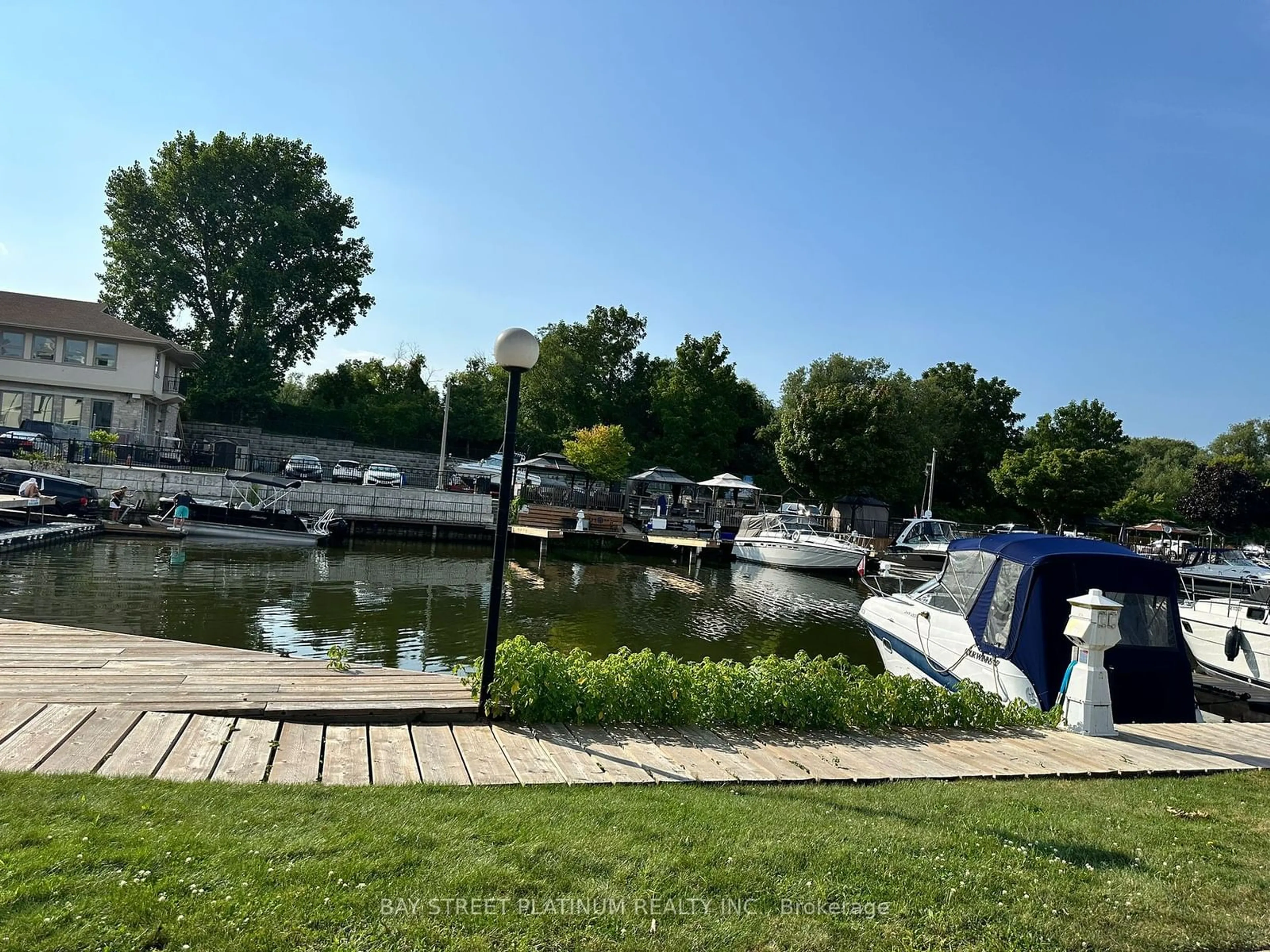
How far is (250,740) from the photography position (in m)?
5.42

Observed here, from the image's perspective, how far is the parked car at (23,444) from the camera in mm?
31859

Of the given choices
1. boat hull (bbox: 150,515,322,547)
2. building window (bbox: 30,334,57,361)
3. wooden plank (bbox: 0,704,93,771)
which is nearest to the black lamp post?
wooden plank (bbox: 0,704,93,771)

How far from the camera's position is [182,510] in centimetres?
2738

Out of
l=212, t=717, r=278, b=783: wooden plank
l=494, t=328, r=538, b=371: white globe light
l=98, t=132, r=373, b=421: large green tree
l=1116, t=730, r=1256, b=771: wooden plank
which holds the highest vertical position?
l=98, t=132, r=373, b=421: large green tree

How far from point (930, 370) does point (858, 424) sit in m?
25.0

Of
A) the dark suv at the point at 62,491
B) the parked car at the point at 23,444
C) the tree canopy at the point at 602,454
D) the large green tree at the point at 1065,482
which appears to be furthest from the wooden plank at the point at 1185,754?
the large green tree at the point at 1065,482

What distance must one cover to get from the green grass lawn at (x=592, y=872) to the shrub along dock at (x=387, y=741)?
0.49 metres

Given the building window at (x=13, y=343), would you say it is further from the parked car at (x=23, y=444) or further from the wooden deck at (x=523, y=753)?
the wooden deck at (x=523, y=753)

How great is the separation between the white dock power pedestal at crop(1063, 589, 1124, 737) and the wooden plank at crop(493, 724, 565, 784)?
504 centimetres

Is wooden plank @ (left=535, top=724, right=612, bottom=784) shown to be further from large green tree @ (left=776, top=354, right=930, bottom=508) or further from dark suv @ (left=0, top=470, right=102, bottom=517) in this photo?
large green tree @ (left=776, top=354, right=930, bottom=508)

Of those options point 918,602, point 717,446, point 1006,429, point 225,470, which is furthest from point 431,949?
point 1006,429

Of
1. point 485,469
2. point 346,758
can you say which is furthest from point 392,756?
point 485,469

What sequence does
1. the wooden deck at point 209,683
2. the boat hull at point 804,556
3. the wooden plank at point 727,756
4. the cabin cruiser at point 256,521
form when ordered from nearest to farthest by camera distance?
the wooden plank at point 727,756 < the wooden deck at point 209,683 < the cabin cruiser at point 256,521 < the boat hull at point 804,556

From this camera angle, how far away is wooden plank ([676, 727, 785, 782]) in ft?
18.2
